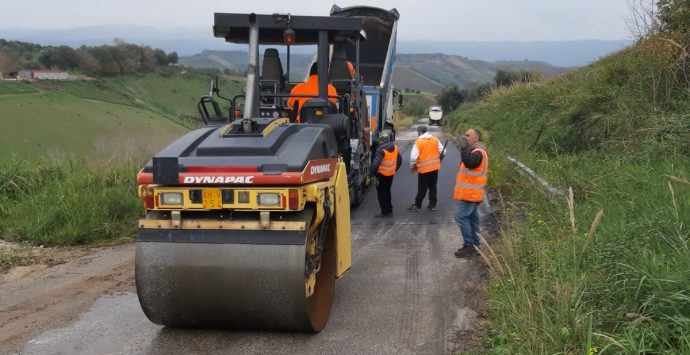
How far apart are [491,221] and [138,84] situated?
64650 mm

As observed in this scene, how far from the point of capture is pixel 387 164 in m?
10.1

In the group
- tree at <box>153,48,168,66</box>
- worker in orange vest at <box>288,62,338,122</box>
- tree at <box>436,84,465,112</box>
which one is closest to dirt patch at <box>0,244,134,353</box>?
worker in orange vest at <box>288,62,338,122</box>

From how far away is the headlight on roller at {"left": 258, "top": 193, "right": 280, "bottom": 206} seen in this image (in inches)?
182

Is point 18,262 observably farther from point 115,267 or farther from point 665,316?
point 665,316

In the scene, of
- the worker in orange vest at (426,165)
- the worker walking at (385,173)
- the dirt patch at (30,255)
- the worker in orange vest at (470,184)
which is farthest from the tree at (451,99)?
the dirt patch at (30,255)

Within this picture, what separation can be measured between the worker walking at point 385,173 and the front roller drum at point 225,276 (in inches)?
211

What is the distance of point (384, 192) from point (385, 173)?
0.29 meters

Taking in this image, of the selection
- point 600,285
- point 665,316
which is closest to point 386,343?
point 600,285

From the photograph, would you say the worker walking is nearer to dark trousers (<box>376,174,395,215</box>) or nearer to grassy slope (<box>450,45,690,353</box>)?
dark trousers (<box>376,174,395,215</box>)

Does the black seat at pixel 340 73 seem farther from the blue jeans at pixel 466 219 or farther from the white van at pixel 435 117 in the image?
the white van at pixel 435 117

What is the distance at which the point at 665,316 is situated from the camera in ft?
11.7

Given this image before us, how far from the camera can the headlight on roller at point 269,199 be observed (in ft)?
15.1

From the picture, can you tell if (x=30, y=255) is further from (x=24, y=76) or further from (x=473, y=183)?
(x=24, y=76)

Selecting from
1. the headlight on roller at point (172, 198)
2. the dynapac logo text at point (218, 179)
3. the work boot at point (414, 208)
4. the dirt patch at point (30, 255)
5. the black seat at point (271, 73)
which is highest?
the black seat at point (271, 73)
